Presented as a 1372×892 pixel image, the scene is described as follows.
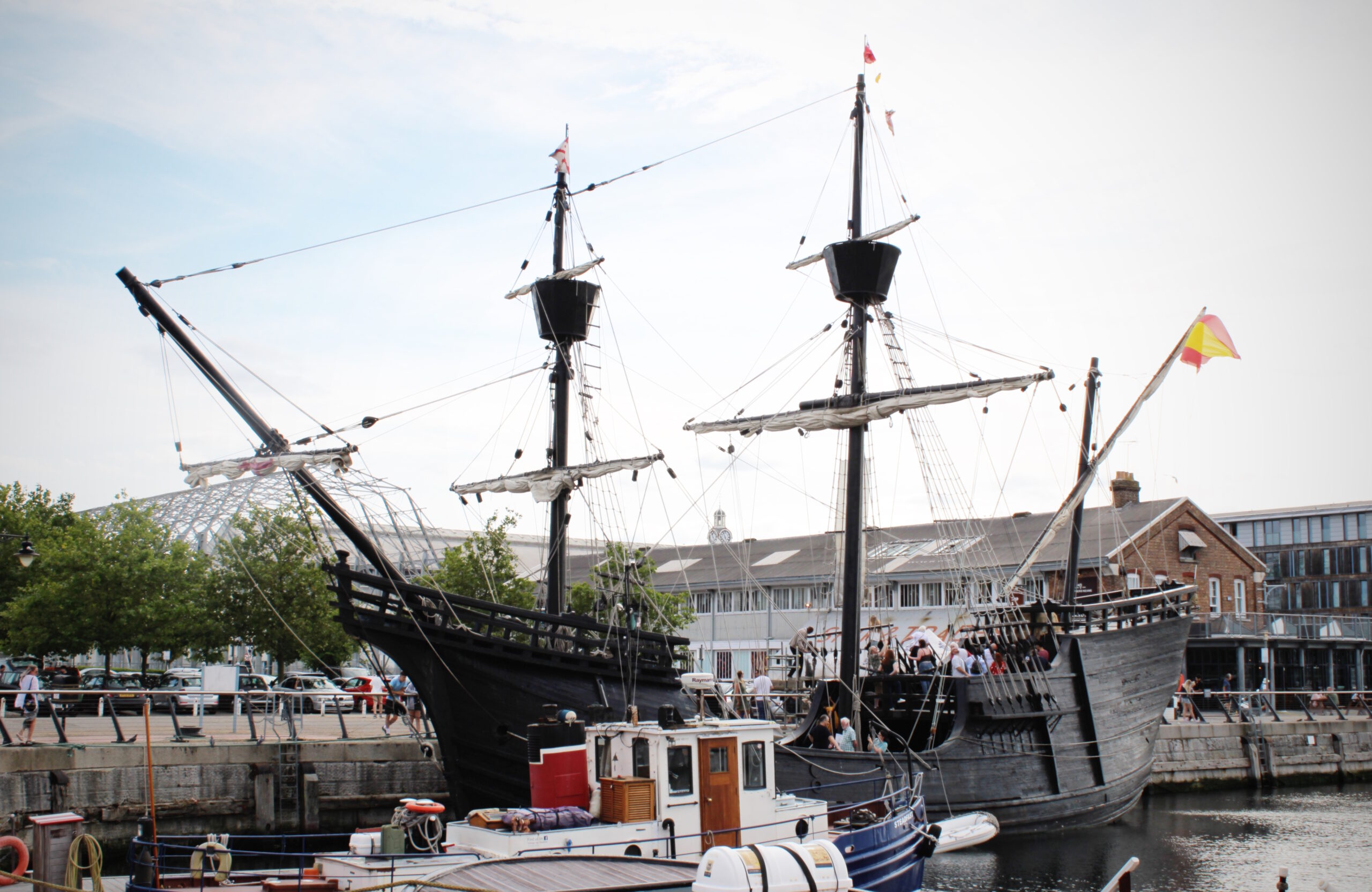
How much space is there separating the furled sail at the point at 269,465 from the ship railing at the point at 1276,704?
3024 centimetres

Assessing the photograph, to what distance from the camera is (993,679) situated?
2464 centimetres

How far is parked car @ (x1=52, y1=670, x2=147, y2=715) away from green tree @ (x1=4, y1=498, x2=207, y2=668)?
147 centimetres

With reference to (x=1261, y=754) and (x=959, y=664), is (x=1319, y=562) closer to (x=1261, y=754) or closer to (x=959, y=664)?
(x=1261, y=754)

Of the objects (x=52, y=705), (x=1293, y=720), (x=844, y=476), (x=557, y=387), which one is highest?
(x=557, y=387)

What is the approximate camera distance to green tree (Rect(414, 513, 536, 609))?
139 ft

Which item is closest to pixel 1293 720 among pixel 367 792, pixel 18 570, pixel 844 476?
pixel 844 476

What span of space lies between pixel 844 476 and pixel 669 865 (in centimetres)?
1612

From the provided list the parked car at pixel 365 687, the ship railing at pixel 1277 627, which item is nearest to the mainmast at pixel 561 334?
the parked car at pixel 365 687

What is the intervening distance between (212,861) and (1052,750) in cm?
1853

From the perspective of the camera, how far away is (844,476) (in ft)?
94.0

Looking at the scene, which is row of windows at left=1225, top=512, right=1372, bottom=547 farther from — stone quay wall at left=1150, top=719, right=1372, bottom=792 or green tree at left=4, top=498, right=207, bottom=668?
green tree at left=4, top=498, right=207, bottom=668

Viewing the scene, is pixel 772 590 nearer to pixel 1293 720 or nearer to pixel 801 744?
pixel 1293 720

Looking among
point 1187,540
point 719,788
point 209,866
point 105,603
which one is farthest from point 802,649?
point 1187,540

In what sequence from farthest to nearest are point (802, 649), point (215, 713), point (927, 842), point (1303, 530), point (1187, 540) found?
point (1303, 530) < point (1187, 540) < point (215, 713) < point (802, 649) < point (927, 842)
